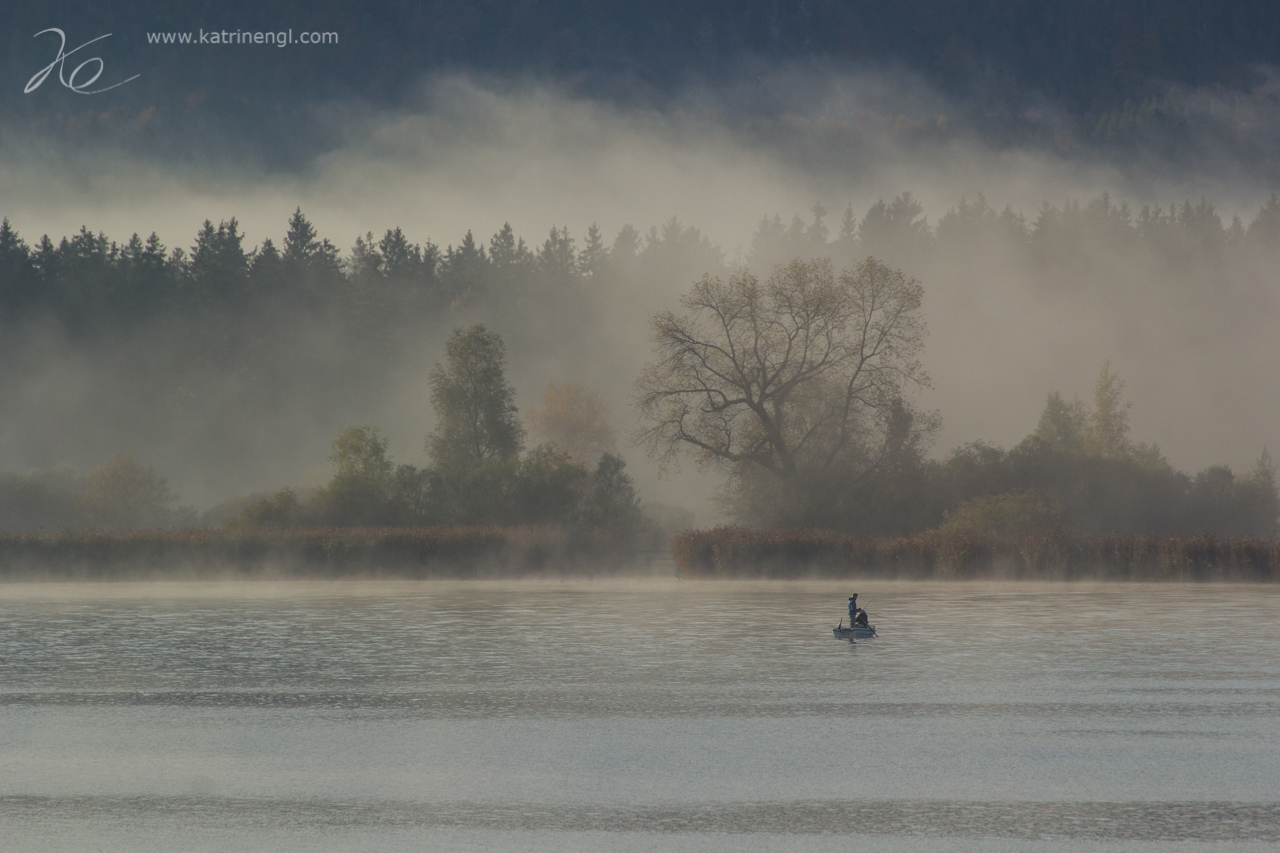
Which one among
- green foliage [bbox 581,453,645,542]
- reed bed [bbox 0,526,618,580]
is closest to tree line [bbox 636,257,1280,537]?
green foliage [bbox 581,453,645,542]

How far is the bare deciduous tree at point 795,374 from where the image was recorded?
169 feet

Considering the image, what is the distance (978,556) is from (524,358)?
359ft

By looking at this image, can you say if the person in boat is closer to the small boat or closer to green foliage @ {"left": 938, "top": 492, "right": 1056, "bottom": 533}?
the small boat

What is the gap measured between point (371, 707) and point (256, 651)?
648 centimetres

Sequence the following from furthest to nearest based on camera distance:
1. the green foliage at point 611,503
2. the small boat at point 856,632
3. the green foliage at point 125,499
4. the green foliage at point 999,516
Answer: the green foliage at point 125,499, the green foliage at point 611,503, the green foliage at point 999,516, the small boat at point 856,632

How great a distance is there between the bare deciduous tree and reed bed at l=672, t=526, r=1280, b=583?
8.30 m

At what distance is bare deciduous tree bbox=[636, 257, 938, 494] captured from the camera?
51.5m

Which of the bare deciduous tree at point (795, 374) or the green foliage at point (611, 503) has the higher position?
the bare deciduous tree at point (795, 374)

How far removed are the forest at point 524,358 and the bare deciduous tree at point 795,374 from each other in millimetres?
232

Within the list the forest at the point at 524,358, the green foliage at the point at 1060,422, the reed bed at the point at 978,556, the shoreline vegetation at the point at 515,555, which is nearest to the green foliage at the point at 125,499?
the forest at the point at 524,358

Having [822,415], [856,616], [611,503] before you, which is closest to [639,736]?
[856,616]

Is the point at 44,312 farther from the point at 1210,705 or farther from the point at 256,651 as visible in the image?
the point at 1210,705

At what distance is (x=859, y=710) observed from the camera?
13594 mm

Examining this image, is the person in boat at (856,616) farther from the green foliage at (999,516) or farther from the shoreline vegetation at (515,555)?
the green foliage at (999,516)
